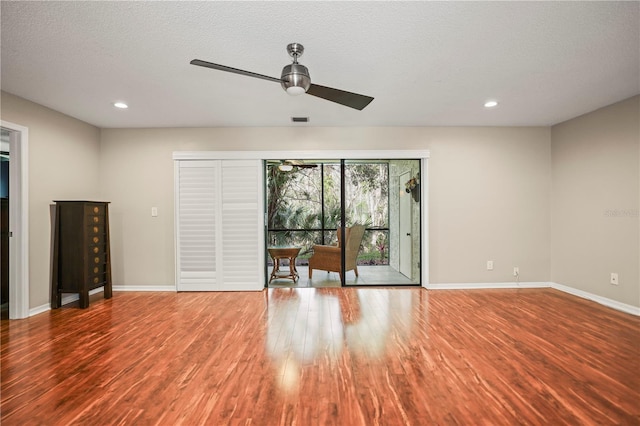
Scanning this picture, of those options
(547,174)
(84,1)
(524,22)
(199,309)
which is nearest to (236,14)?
(84,1)

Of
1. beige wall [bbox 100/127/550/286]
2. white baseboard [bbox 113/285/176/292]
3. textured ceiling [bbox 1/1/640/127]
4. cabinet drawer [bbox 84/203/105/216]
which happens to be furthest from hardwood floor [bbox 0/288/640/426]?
textured ceiling [bbox 1/1/640/127]

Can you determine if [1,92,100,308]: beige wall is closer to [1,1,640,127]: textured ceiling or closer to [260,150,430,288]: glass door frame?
[1,1,640,127]: textured ceiling

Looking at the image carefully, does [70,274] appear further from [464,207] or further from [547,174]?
[547,174]

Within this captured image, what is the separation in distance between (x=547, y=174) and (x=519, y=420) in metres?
4.16

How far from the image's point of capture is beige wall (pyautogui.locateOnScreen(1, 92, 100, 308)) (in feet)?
11.6

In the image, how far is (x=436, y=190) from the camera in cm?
464

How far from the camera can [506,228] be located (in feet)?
15.3

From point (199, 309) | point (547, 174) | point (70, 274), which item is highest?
point (547, 174)

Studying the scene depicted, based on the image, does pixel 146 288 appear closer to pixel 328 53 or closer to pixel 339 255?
pixel 339 255

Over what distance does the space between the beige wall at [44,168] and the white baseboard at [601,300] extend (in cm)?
683

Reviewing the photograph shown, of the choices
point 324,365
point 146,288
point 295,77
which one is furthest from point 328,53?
point 146,288

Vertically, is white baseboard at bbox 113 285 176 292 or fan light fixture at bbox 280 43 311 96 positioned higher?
fan light fixture at bbox 280 43 311 96

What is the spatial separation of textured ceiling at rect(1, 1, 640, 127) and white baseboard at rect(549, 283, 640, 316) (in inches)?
94.1

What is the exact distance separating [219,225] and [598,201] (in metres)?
5.10
